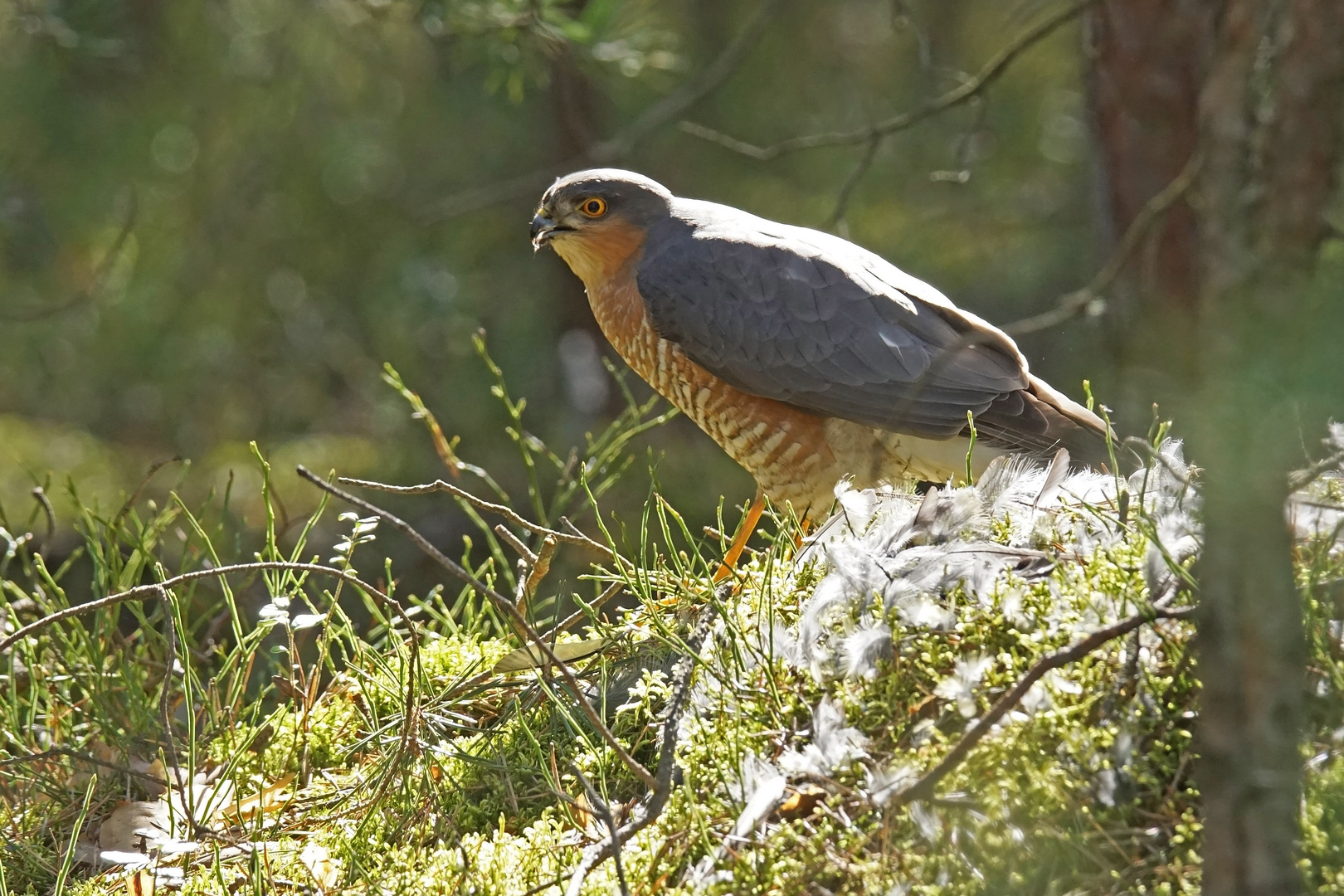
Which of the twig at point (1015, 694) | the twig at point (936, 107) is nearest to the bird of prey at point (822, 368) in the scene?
the twig at point (936, 107)

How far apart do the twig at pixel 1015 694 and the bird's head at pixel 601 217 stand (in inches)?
102

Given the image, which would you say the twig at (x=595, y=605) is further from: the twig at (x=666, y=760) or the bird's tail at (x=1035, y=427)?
the bird's tail at (x=1035, y=427)

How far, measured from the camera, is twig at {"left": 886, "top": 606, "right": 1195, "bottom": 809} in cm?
142

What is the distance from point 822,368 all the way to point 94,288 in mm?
4087

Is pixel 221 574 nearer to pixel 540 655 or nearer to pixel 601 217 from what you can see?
pixel 540 655

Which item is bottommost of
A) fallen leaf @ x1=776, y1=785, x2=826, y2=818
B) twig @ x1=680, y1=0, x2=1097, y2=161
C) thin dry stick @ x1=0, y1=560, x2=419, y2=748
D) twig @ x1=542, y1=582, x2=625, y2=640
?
thin dry stick @ x1=0, y1=560, x2=419, y2=748

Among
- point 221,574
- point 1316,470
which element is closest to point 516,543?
point 221,574

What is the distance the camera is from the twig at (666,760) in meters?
1.66

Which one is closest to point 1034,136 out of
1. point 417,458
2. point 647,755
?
point 417,458

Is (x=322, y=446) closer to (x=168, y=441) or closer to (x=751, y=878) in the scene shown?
(x=168, y=441)

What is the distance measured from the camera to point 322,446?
826 centimetres

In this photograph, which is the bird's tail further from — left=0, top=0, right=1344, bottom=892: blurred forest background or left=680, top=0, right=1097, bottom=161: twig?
left=680, top=0, right=1097, bottom=161: twig

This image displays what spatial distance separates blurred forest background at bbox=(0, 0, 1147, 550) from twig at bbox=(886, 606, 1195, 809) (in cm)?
366

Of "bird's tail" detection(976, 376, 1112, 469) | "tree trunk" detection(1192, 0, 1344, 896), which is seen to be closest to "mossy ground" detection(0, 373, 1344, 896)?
"tree trunk" detection(1192, 0, 1344, 896)
